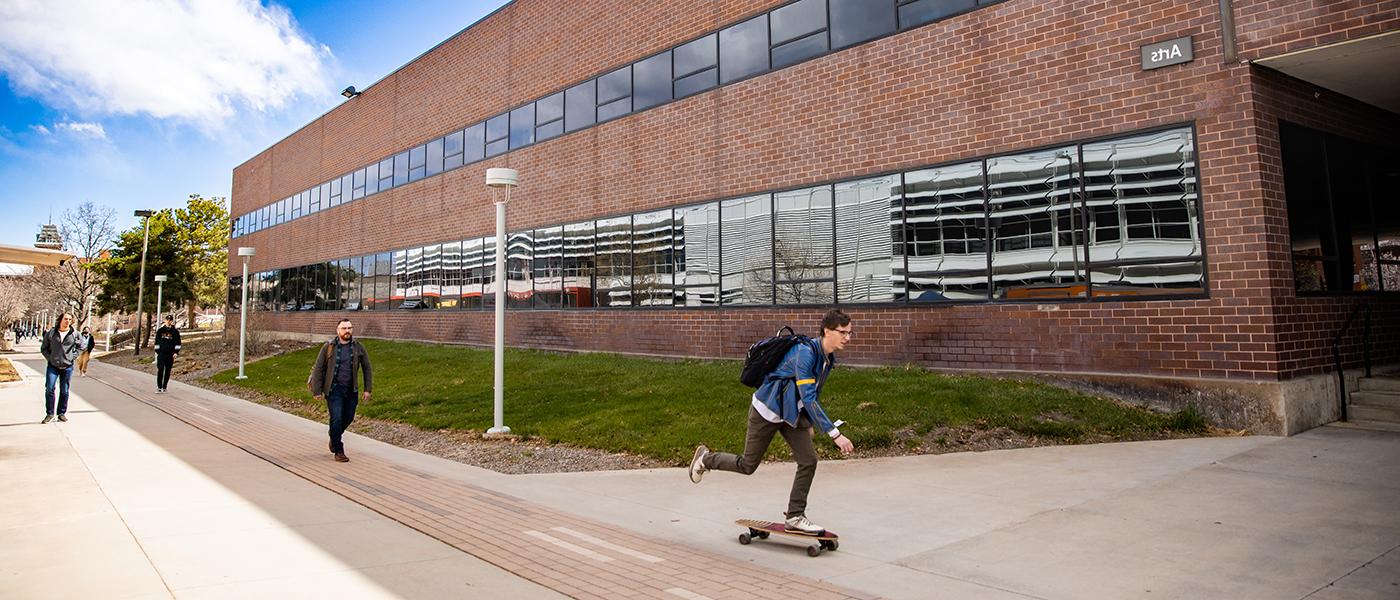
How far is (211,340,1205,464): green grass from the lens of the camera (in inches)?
368

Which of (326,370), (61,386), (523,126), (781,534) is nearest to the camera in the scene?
(781,534)

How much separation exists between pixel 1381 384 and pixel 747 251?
10.1 m

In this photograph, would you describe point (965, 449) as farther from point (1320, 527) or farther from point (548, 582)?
point (548, 582)

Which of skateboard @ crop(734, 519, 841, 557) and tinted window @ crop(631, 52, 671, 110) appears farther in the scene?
tinted window @ crop(631, 52, 671, 110)

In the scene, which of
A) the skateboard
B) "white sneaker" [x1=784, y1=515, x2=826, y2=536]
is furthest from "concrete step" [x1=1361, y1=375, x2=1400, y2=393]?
"white sneaker" [x1=784, y1=515, x2=826, y2=536]

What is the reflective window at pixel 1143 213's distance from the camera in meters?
9.99

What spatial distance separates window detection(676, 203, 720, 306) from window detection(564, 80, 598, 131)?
15.0ft

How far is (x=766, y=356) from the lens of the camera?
5441 mm

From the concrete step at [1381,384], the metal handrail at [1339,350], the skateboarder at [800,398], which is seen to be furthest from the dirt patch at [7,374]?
the concrete step at [1381,384]

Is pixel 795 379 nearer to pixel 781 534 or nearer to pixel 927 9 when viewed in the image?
pixel 781 534

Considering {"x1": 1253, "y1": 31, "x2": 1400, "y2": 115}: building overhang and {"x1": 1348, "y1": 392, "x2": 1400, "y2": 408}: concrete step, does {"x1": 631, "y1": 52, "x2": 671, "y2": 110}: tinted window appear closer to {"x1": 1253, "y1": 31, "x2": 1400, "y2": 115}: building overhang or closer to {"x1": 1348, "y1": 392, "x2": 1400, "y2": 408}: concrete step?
{"x1": 1253, "y1": 31, "x2": 1400, "y2": 115}: building overhang

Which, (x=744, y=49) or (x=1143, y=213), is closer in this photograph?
(x=1143, y=213)

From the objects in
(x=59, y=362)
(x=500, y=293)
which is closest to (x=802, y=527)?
(x=500, y=293)

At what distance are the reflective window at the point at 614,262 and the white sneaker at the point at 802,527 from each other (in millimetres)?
13305
